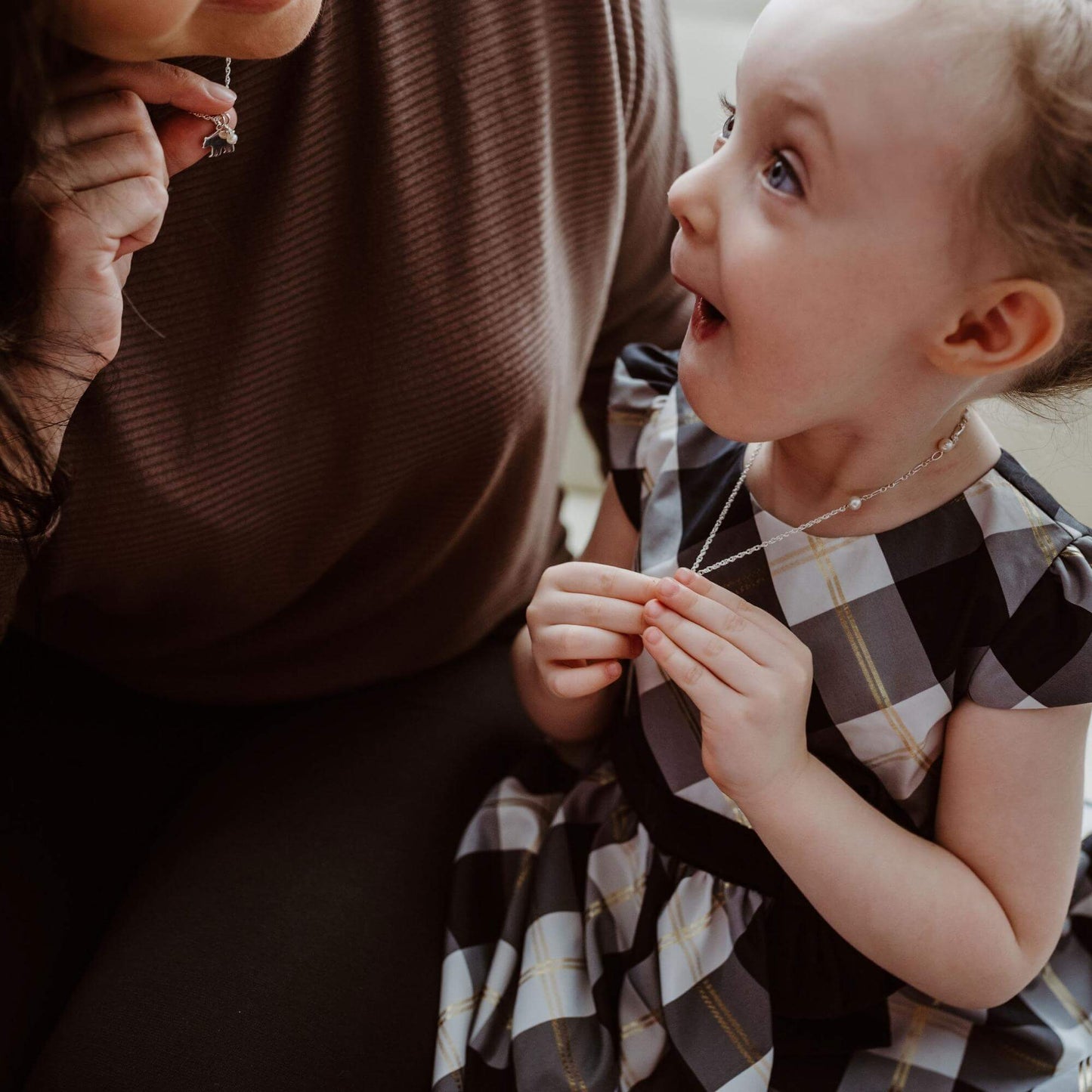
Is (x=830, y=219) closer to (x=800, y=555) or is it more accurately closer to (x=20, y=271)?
(x=800, y=555)

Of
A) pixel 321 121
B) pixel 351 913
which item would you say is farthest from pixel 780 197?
pixel 351 913

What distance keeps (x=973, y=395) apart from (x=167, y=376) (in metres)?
0.55

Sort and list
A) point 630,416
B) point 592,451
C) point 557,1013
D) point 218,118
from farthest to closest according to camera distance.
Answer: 1. point 592,451
2. point 630,416
3. point 557,1013
4. point 218,118

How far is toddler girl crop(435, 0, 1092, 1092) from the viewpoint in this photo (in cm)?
55

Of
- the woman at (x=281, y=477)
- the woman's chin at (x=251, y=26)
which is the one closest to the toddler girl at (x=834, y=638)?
the woman at (x=281, y=477)

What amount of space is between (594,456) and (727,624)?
1.19m

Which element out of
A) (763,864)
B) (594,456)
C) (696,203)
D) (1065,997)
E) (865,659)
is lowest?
(594,456)

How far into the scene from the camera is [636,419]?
2.81 feet

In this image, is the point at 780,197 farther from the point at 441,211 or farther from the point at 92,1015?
the point at 92,1015

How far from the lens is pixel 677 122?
96 centimetres

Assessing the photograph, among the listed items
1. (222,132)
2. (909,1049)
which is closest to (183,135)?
(222,132)

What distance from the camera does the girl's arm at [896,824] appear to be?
2.15ft

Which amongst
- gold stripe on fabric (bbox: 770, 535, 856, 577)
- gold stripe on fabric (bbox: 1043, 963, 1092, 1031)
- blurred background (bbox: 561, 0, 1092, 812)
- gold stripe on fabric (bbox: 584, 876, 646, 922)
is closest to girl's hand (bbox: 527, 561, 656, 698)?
gold stripe on fabric (bbox: 770, 535, 856, 577)

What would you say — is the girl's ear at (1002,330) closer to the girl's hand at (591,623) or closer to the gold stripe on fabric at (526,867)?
the girl's hand at (591,623)
